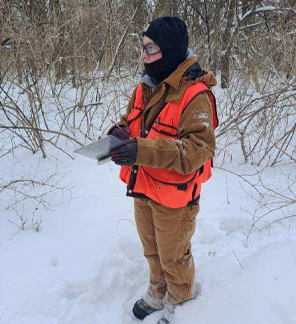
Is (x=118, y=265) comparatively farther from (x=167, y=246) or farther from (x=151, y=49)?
(x=151, y=49)

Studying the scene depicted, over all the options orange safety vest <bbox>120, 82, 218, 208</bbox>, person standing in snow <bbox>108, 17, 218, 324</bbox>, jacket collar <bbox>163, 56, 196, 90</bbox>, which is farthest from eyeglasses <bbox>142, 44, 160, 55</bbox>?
orange safety vest <bbox>120, 82, 218, 208</bbox>

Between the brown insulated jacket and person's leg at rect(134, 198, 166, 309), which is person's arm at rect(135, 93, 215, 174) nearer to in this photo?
the brown insulated jacket

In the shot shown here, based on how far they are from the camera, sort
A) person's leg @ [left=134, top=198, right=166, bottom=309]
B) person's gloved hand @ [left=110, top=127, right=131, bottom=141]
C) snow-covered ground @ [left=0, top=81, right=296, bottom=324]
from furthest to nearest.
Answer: snow-covered ground @ [left=0, top=81, right=296, bottom=324], person's leg @ [left=134, top=198, right=166, bottom=309], person's gloved hand @ [left=110, top=127, right=131, bottom=141]

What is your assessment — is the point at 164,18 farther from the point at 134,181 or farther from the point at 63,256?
the point at 63,256

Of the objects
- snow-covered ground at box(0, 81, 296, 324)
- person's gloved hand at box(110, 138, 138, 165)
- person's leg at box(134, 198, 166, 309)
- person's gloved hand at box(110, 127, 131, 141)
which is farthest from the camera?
snow-covered ground at box(0, 81, 296, 324)

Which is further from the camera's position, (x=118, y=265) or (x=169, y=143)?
(x=118, y=265)

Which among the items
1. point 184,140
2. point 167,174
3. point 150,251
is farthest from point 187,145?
point 150,251

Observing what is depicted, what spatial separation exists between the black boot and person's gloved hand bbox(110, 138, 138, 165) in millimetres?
1203

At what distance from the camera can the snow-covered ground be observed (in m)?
1.73

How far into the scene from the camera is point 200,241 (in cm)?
245

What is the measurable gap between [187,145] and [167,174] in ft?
0.77

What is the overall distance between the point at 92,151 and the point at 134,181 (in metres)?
0.32

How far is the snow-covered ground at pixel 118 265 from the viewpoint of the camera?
5.68ft

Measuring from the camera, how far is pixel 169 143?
1.09 meters
